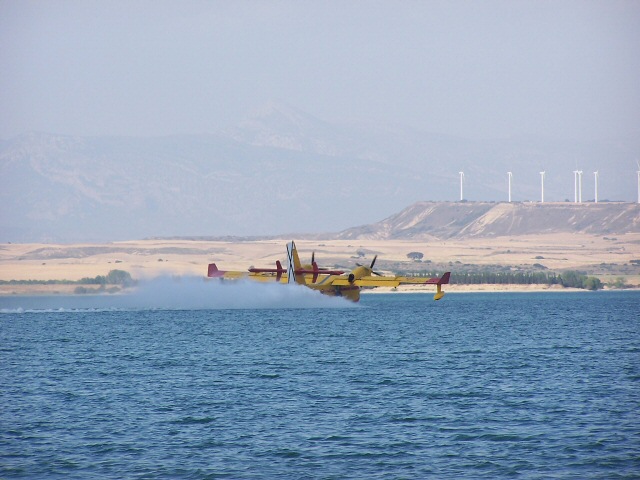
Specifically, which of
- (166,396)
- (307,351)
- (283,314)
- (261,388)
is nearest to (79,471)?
(166,396)

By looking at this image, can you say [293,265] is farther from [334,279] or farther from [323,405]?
[323,405]

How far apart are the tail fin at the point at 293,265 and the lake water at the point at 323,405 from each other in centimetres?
2832

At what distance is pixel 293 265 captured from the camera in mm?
134375

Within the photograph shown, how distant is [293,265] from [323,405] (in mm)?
82185

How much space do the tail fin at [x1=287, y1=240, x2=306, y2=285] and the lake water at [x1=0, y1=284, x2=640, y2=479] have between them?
28322mm

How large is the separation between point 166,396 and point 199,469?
18.1m

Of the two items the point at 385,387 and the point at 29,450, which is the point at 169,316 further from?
the point at 29,450

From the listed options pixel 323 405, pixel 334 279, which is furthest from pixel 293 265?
pixel 323 405

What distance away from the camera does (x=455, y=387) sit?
58688mm

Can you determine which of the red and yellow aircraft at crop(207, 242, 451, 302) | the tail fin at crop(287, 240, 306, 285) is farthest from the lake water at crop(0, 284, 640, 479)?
the red and yellow aircraft at crop(207, 242, 451, 302)

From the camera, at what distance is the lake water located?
1550 inches

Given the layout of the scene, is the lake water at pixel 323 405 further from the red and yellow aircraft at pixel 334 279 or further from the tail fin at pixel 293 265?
the red and yellow aircraft at pixel 334 279

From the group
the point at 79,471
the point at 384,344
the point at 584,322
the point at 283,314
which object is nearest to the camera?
the point at 79,471

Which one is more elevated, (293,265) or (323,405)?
(293,265)
